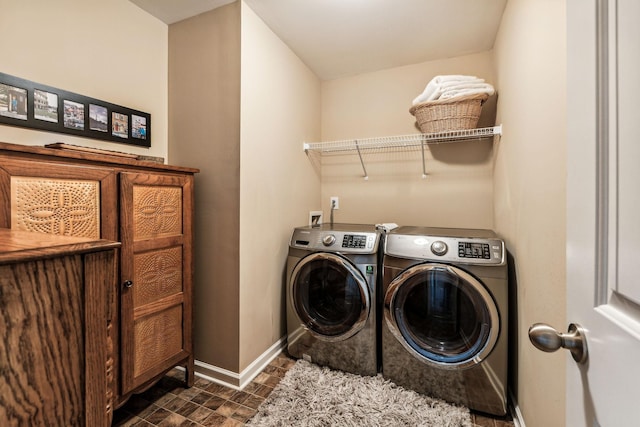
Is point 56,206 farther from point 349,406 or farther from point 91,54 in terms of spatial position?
point 349,406

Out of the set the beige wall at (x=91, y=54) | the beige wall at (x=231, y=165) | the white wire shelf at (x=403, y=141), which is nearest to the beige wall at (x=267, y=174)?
the beige wall at (x=231, y=165)

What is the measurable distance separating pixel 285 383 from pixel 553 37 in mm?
2100

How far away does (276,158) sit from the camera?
2033 mm

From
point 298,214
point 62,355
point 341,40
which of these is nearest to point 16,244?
point 62,355

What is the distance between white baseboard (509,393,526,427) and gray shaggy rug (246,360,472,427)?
0.23m

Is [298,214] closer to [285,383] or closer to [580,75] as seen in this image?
[285,383]

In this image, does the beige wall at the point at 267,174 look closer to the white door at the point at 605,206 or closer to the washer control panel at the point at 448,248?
the washer control panel at the point at 448,248

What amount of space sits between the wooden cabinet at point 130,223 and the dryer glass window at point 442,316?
1296 mm

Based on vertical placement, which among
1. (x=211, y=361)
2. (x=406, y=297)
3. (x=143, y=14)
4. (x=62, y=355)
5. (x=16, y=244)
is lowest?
(x=211, y=361)

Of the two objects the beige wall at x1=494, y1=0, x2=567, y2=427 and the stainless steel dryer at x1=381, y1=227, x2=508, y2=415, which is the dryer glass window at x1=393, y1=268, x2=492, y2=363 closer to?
the stainless steel dryer at x1=381, y1=227, x2=508, y2=415

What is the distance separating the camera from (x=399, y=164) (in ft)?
8.05

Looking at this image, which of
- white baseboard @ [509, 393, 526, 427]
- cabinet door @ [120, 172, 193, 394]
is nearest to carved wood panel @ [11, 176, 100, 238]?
cabinet door @ [120, 172, 193, 394]

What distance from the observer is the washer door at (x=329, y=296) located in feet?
5.79

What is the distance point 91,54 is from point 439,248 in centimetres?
222
